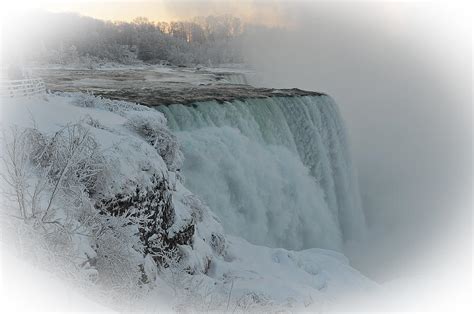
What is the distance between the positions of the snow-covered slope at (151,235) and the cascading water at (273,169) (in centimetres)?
257

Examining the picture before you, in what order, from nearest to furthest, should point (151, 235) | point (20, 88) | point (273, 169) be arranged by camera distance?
point (151, 235)
point (20, 88)
point (273, 169)

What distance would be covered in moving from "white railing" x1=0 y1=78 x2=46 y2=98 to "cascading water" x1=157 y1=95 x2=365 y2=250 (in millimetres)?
5091

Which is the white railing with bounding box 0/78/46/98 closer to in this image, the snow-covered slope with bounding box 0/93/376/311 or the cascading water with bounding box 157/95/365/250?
the snow-covered slope with bounding box 0/93/376/311

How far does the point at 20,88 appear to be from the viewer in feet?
35.6

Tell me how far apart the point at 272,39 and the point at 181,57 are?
16.1m

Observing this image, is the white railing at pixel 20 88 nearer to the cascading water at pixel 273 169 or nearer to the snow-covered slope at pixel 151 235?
the snow-covered slope at pixel 151 235

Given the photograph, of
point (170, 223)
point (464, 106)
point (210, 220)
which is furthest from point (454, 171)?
point (170, 223)

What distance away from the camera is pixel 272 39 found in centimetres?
6519

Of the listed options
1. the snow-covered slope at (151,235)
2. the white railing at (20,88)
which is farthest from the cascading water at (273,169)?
the white railing at (20,88)

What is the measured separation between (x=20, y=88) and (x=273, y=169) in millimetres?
10499

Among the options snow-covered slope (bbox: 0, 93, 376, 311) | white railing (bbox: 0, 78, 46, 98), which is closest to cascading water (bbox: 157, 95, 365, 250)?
snow-covered slope (bbox: 0, 93, 376, 311)

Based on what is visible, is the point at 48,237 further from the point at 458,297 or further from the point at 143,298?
the point at 458,297

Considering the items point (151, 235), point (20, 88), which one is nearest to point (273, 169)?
point (151, 235)

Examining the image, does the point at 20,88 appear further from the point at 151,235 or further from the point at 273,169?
the point at 273,169
